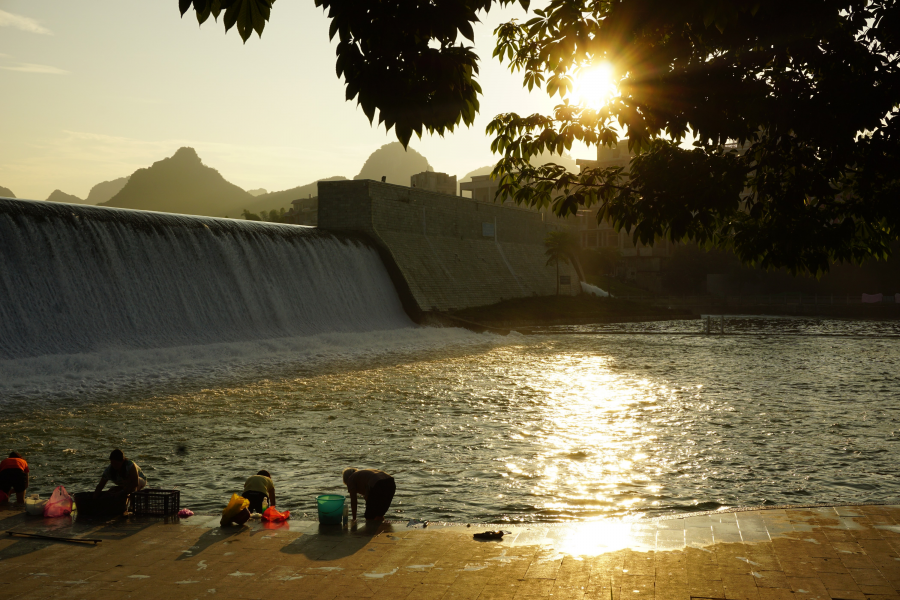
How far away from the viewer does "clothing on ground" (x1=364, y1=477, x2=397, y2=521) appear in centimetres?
695

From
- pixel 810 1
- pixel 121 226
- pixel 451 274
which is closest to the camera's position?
pixel 810 1

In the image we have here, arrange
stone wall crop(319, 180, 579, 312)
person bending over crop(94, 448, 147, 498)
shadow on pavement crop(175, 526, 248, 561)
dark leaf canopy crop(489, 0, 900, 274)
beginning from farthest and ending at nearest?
stone wall crop(319, 180, 579, 312) → person bending over crop(94, 448, 147, 498) → shadow on pavement crop(175, 526, 248, 561) → dark leaf canopy crop(489, 0, 900, 274)

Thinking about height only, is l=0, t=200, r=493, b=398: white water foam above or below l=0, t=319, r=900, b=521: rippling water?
above

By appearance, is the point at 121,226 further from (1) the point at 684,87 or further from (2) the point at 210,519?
(1) the point at 684,87

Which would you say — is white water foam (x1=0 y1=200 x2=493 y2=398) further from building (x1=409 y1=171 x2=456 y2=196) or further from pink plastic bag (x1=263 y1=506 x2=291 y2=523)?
building (x1=409 y1=171 x2=456 y2=196)

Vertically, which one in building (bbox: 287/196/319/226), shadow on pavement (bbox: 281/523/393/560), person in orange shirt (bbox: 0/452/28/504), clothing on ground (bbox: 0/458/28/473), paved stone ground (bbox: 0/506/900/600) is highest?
building (bbox: 287/196/319/226)

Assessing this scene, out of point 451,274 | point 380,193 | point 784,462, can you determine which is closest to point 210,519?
point 784,462

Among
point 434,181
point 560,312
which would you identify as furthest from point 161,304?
point 434,181

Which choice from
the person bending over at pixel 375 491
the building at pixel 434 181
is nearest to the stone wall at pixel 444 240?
the building at pixel 434 181

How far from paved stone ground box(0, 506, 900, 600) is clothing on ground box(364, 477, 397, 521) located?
0.90 ft

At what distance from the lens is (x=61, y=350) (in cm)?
2070

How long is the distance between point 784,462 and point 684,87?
21.5ft

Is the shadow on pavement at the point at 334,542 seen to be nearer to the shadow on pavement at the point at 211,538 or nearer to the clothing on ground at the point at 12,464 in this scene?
the shadow on pavement at the point at 211,538

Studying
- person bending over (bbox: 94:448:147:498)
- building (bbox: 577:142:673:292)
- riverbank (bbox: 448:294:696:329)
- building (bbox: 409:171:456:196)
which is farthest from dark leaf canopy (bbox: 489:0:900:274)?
building (bbox: 577:142:673:292)
